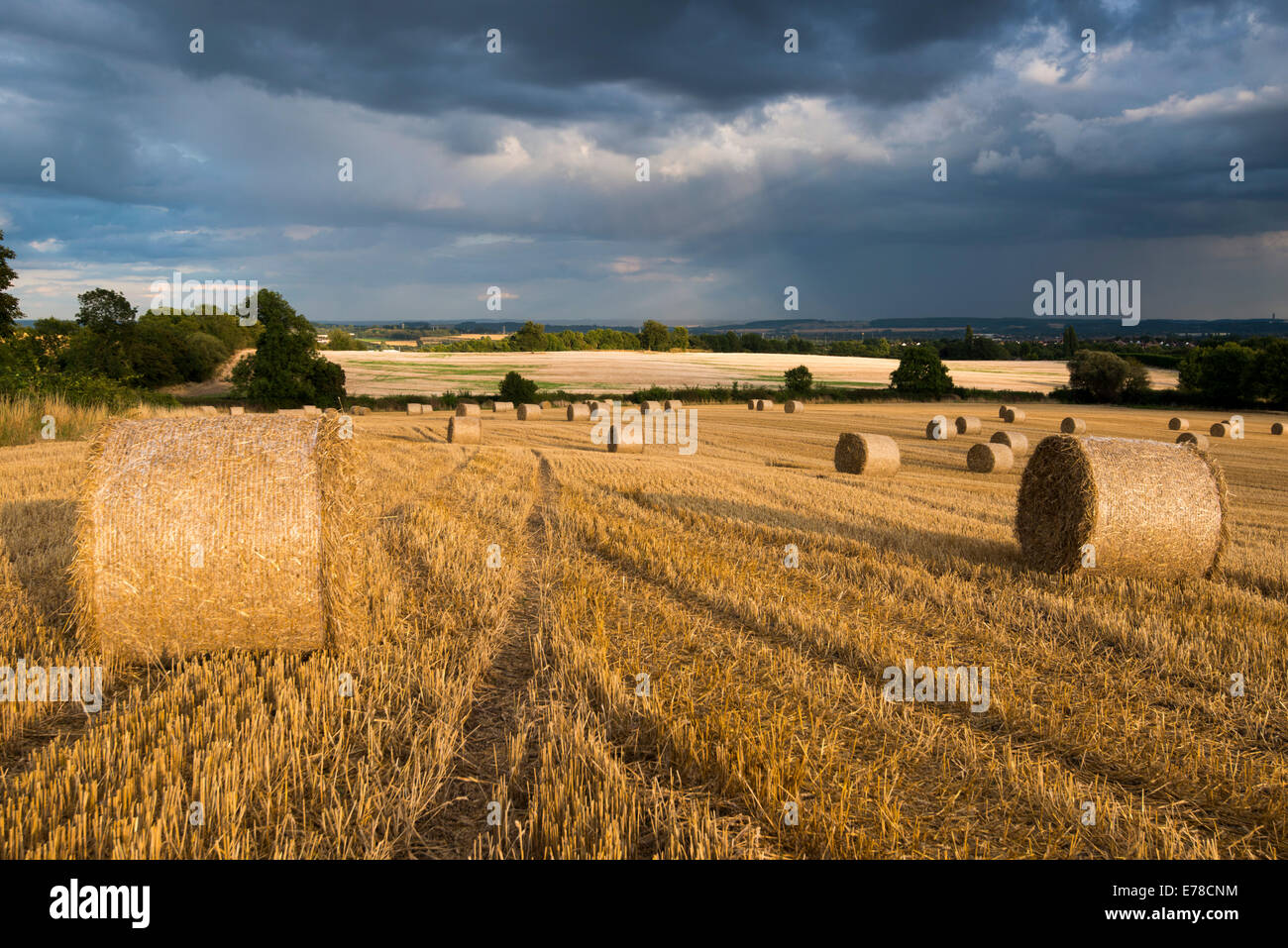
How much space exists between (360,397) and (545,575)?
42445 mm

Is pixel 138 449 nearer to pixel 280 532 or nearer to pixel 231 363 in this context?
pixel 280 532

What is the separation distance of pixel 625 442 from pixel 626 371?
4575 centimetres

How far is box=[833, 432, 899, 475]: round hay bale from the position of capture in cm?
1838

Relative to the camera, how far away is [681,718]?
431 cm

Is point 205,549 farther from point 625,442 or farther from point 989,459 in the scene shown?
point 989,459

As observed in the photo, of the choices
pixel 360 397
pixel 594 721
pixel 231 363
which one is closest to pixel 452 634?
pixel 594 721

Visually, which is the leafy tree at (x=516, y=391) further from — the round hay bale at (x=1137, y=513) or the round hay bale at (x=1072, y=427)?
the round hay bale at (x=1137, y=513)

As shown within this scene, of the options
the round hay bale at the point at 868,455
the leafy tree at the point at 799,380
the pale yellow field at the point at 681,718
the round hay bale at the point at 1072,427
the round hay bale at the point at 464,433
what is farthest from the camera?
the leafy tree at the point at 799,380

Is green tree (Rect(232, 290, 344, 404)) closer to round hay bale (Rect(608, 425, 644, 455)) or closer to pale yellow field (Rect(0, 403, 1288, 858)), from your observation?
round hay bale (Rect(608, 425, 644, 455))

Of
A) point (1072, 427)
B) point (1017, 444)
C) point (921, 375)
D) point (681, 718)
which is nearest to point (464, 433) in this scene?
point (1017, 444)

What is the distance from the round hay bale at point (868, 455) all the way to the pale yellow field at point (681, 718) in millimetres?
9431

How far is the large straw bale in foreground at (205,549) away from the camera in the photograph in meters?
5.25

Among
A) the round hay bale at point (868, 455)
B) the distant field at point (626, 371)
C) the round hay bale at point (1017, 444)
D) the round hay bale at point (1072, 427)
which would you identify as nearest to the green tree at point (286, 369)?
the distant field at point (626, 371)

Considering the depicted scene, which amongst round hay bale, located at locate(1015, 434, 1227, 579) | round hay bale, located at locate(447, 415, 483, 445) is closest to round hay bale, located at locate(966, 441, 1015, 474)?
round hay bale, located at locate(1015, 434, 1227, 579)
